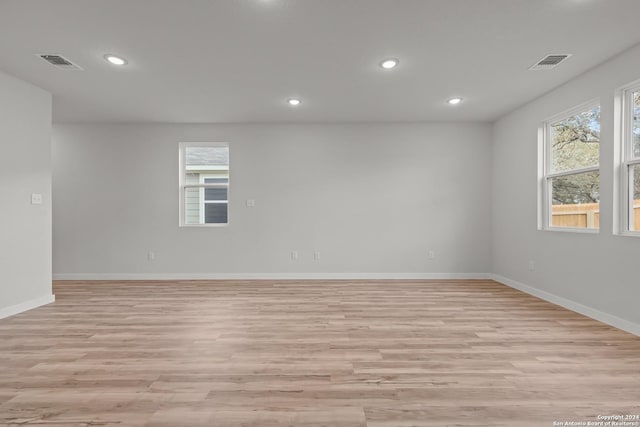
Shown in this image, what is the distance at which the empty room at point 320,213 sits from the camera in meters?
1.96

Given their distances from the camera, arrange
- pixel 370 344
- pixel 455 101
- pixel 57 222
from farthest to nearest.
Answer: pixel 57 222 < pixel 455 101 < pixel 370 344

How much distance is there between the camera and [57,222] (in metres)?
5.23

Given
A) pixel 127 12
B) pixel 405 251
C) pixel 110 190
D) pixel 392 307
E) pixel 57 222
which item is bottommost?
pixel 392 307

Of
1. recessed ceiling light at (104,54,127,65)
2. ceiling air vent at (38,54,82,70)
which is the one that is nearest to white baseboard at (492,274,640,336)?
recessed ceiling light at (104,54,127,65)

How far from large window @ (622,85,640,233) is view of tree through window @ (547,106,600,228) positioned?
11.7 inches

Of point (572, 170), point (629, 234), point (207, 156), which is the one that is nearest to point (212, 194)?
point (207, 156)

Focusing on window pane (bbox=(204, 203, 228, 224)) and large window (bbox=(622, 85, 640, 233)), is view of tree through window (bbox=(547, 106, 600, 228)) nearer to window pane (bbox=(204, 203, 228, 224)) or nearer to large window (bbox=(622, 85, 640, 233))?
large window (bbox=(622, 85, 640, 233))


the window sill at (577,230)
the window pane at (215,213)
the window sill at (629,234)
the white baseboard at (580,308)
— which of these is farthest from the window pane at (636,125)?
the window pane at (215,213)

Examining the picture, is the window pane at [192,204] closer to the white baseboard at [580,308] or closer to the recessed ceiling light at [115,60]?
the recessed ceiling light at [115,60]

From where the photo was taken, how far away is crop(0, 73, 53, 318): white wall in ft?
11.1

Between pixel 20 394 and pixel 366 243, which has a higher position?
pixel 366 243

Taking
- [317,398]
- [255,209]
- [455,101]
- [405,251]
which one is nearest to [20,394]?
[317,398]

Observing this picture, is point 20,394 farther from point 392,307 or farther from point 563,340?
point 563,340

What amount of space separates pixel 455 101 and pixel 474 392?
12.0ft
